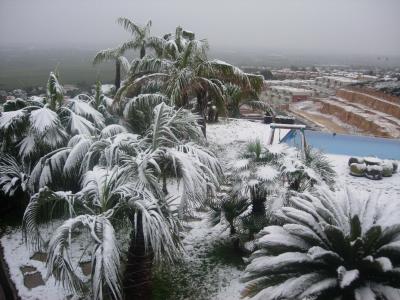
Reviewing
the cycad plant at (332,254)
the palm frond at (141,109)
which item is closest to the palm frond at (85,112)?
the palm frond at (141,109)

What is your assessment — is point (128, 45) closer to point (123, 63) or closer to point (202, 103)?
point (123, 63)

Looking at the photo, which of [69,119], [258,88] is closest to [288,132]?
[258,88]

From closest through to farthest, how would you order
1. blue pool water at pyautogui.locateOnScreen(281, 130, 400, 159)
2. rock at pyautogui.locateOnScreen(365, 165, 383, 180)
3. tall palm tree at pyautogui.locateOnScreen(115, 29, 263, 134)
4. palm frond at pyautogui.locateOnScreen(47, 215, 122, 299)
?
palm frond at pyautogui.locateOnScreen(47, 215, 122, 299), tall palm tree at pyautogui.locateOnScreen(115, 29, 263, 134), rock at pyautogui.locateOnScreen(365, 165, 383, 180), blue pool water at pyautogui.locateOnScreen(281, 130, 400, 159)

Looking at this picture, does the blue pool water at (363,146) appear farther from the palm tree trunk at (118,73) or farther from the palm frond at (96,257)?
the palm frond at (96,257)

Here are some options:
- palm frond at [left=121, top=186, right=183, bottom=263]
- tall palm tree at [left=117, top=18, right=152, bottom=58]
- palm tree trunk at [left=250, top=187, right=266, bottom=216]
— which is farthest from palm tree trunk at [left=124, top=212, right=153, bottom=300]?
tall palm tree at [left=117, top=18, right=152, bottom=58]

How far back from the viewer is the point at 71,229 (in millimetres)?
3082

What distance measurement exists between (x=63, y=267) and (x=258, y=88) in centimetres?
630

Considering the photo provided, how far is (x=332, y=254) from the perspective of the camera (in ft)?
9.03

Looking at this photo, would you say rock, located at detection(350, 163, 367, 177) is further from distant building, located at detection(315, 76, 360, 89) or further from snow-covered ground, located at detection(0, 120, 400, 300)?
distant building, located at detection(315, 76, 360, 89)

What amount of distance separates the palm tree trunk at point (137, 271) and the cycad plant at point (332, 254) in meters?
1.26

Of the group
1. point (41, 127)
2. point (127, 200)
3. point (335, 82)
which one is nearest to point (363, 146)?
point (41, 127)

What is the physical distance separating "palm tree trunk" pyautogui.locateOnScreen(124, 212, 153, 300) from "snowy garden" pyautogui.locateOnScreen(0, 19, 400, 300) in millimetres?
15

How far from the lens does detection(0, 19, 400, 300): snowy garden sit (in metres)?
2.84

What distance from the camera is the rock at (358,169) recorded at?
327 inches
